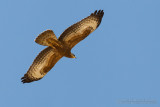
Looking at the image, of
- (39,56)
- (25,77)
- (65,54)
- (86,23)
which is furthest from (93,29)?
(25,77)

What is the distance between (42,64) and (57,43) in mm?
1167

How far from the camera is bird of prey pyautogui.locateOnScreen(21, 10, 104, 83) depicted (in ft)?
41.5

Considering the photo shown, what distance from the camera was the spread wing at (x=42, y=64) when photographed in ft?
43.6

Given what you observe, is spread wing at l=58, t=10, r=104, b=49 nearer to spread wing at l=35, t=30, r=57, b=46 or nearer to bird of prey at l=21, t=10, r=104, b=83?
bird of prey at l=21, t=10, r=104, b=83

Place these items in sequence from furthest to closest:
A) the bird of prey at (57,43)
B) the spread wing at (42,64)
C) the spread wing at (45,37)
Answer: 1. the spread wing at (42,64)
2. the bird of prey at (57,43)
3. the spread wing at (45,37)

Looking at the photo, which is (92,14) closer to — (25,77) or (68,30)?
(68,30)

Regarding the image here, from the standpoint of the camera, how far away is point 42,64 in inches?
531

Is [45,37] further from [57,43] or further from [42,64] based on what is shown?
[42,64]

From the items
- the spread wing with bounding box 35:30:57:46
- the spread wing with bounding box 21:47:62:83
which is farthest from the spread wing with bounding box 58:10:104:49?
the spread wing with bounding box 21:47:62:83

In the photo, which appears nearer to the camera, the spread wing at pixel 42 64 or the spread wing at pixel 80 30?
the spread wing at pixel 80 30

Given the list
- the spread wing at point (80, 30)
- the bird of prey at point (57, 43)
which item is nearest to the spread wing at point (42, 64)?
the bird of prey at point (57, 43)

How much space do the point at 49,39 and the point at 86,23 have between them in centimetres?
136

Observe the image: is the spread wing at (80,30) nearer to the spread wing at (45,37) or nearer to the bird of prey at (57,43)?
the bird of prey at (57,43)

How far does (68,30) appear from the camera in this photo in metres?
12.7
